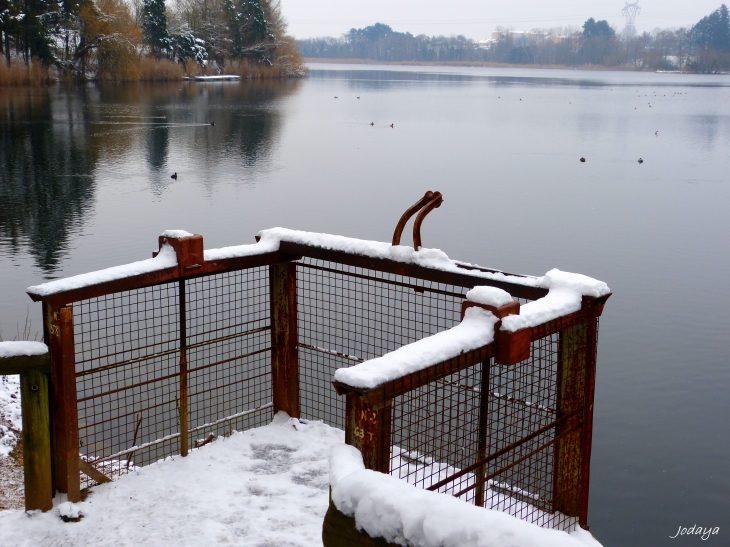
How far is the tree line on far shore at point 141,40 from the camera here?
53.7 m

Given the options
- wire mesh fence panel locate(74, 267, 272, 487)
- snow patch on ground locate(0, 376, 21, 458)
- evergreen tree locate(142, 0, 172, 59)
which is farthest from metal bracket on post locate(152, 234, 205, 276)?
evergreen tree locate(142, 0, 172, 59)

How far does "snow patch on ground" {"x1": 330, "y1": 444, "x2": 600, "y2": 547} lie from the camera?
1184 mm

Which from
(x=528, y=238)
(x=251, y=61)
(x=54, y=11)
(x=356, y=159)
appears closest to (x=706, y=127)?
(x=356, y=159)

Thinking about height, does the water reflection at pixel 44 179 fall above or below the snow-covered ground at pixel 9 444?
above

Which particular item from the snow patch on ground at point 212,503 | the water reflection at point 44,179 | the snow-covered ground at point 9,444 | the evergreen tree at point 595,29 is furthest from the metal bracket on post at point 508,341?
the evergreen tree at point 595,29

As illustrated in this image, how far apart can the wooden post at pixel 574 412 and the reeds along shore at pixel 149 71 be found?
54059 millimetres

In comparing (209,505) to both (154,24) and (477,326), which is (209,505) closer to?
(477,326)

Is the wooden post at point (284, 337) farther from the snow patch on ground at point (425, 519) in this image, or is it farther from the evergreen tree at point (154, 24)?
the evergreen tree at point (154, 24)

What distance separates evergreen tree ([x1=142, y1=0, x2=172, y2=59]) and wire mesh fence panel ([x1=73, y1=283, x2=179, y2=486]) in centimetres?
6316

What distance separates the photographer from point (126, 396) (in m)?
5.08

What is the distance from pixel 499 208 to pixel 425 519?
20.5 m

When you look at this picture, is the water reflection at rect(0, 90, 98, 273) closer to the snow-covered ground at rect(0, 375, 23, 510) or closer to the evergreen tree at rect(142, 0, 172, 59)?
the snow-covered ground at rect(0, 375, 23, 510)

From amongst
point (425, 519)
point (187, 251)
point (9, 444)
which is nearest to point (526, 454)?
point (187, 251)

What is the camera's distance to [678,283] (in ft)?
50.1
